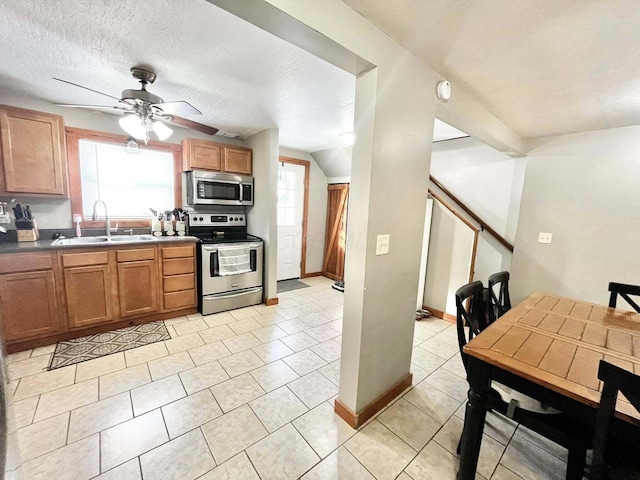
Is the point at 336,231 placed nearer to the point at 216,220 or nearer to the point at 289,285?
the point at 289,285

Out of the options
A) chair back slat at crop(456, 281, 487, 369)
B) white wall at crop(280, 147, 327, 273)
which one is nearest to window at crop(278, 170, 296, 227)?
white wall at crop(280, 147, 327, 273)

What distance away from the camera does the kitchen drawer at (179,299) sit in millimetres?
3020

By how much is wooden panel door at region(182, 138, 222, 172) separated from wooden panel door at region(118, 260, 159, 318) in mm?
1297

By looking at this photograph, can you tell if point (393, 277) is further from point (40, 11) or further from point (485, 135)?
point (40, 11)

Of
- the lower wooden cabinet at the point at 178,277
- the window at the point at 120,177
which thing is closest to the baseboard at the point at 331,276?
the lower wooden cabinet at the point at 178,277

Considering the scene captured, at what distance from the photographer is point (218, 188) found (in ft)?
11.3

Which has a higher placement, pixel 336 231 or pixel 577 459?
pixel 336 231

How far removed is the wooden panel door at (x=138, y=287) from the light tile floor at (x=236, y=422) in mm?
573

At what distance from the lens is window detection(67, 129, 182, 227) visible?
2883mm

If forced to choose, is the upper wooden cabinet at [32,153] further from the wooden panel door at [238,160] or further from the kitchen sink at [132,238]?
the wooden panel door at [238,160]

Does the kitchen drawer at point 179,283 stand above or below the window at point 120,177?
below

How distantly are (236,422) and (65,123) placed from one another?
3.43m

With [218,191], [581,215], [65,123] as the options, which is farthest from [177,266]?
[581,215]

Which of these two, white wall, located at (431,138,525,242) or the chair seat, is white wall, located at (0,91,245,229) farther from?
the chair seat
